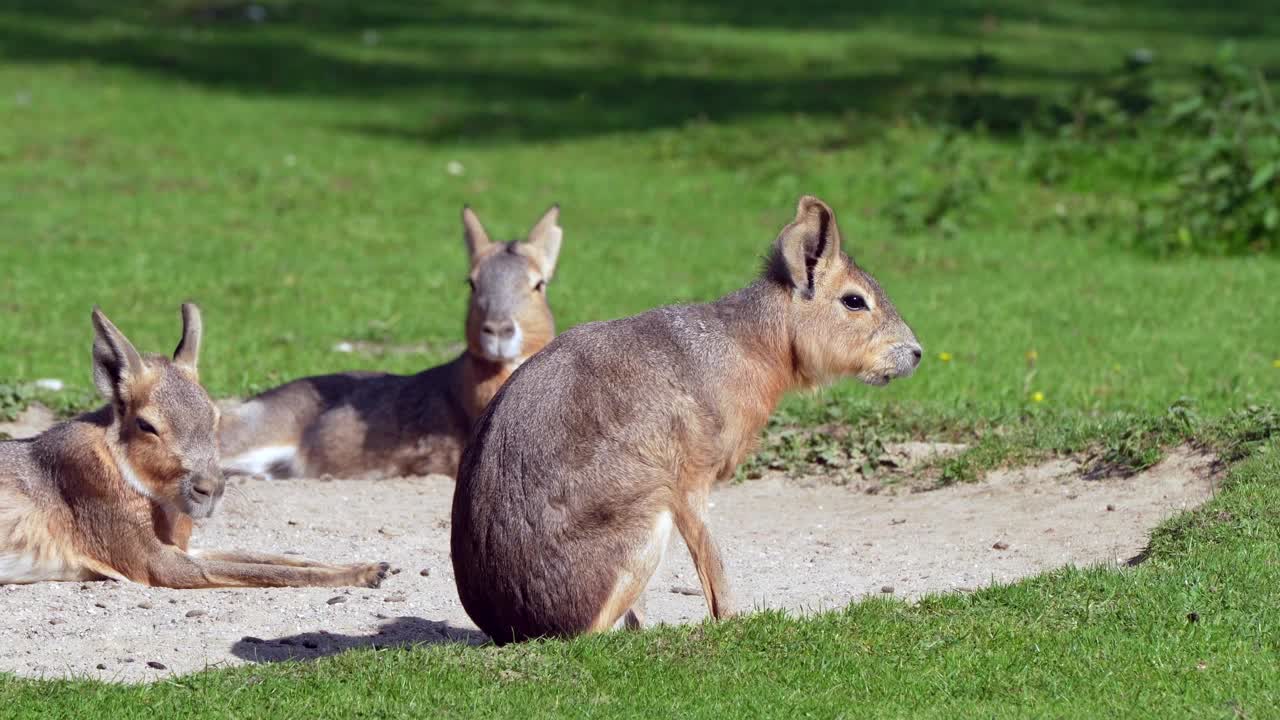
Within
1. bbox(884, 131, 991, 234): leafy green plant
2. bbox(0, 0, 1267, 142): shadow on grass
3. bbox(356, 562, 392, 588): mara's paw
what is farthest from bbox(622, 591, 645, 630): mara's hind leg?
bbox(0, 0, 1267, 142): shadow on grass

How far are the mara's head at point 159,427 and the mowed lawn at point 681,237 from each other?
4.19 feet

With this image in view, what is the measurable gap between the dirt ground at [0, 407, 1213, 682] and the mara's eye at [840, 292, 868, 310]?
1090 millimetres

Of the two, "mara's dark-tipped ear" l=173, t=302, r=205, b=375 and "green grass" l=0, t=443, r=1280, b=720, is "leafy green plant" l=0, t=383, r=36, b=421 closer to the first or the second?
"mara's dark-tipped ear" l=173, t=302, r=205, b=375

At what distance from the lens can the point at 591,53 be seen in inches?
889

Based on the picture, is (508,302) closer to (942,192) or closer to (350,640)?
(350,640)

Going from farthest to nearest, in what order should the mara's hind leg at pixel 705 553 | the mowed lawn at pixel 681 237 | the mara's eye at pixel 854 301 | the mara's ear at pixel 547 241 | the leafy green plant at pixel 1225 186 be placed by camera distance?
the leafy green plant at pixel 1225 186
the mara's ear at pixel 547 241
the mara's eye at pixel 854 301
the mara's hind leg at pixel 705 553
the mowed lawn at pixel 681 237

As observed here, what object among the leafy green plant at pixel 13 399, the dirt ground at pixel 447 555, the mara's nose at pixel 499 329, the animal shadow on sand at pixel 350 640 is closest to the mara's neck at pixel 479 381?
the mara's nose at pixel 499 329

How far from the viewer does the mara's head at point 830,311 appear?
627 cm

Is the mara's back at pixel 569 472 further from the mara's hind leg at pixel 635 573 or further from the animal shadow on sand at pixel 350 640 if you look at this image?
the animal shadow on sand at pixel 350 640

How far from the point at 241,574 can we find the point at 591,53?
648 inches

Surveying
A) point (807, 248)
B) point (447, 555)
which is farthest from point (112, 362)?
point (807, 248)

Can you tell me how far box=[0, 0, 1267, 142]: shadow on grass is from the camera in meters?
19.4

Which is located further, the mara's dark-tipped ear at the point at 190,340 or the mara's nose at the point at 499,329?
the mara's nose at the point at 499,329

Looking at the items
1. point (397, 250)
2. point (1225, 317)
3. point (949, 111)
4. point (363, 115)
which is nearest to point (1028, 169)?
point (949, 111)
